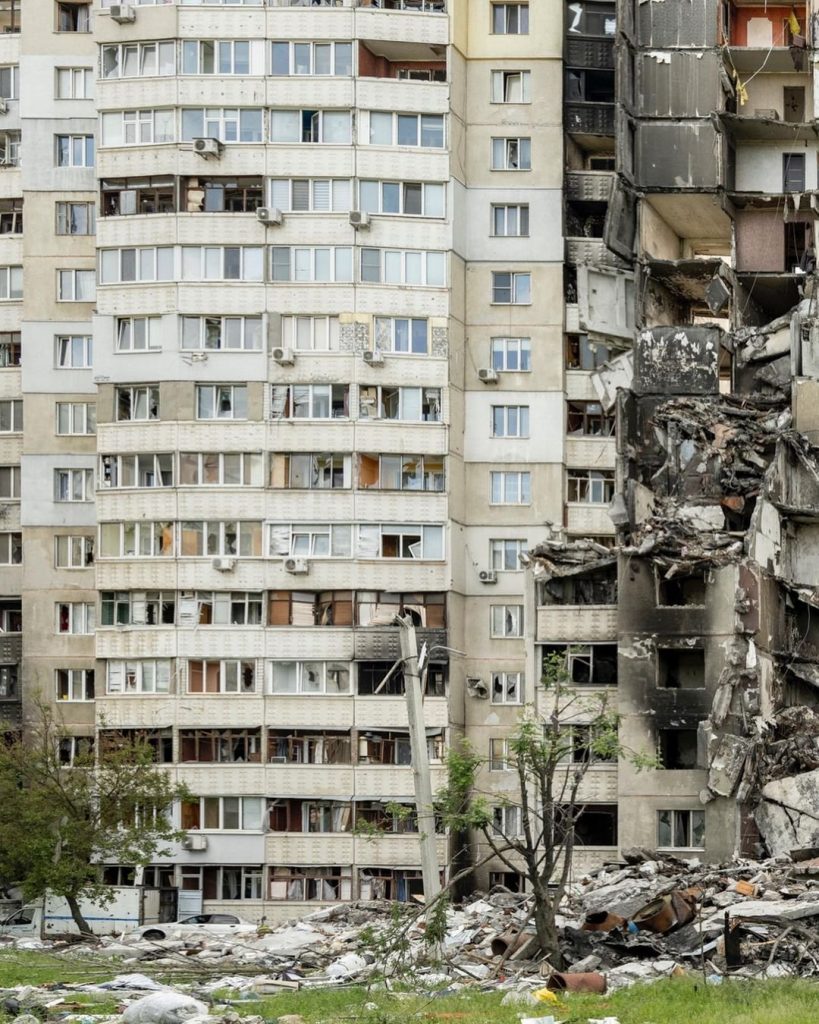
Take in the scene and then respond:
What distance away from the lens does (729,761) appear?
6869cm

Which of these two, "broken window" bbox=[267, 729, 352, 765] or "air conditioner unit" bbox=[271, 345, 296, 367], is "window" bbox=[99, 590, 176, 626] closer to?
"broken window" bbox=[267, 729, 352, 765]

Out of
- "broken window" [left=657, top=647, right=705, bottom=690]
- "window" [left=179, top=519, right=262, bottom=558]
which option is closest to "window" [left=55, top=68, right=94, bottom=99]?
"window" [left=179, top=519, right=262, bottom=558]

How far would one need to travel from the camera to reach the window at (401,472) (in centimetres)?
7788

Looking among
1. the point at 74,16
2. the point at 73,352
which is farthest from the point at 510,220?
the point at 74,16

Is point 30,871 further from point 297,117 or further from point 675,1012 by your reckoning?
point 675,1012

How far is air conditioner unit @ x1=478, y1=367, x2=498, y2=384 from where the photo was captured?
79.5 meters

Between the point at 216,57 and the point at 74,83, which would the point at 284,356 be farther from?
the point at 74,83

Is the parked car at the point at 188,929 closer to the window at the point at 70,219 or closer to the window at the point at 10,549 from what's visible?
the window at the point at 10,549

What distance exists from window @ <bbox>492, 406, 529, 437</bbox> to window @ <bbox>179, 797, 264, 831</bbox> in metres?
13.8

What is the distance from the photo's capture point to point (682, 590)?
72.2 m

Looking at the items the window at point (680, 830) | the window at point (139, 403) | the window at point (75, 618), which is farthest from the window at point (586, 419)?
the window at point (75, 618)

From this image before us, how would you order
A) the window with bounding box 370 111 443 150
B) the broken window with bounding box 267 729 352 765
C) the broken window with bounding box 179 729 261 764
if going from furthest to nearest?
the window with bounding box 370 111 443 150
the broken window with bounding box 179 729 261 764
the broken window with bounding box 267 729 352 765

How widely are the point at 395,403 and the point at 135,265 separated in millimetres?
9159

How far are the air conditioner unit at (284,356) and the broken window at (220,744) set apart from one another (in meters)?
11.2
